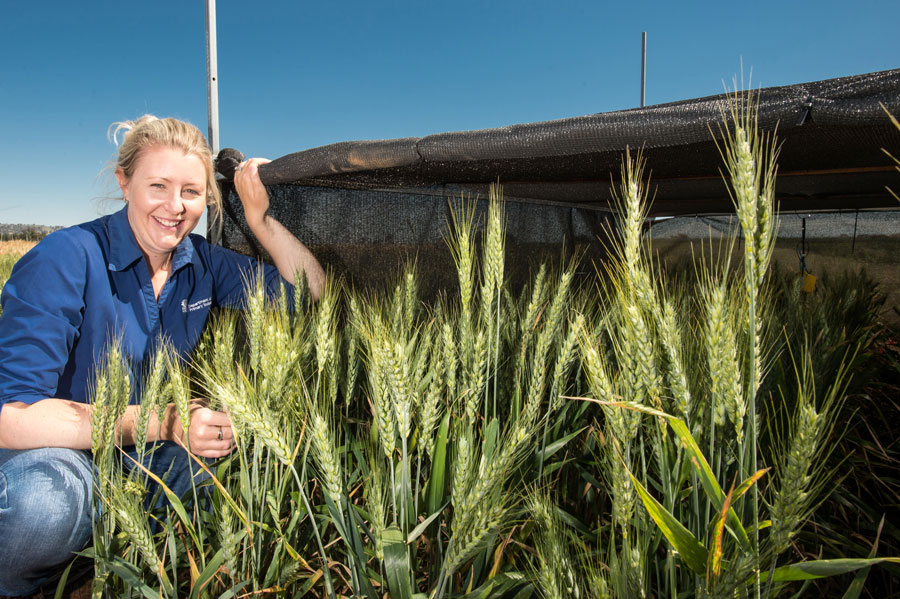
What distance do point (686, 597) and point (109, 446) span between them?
3.87 feet

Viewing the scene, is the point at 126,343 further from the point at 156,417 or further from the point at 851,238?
the point at 851,238

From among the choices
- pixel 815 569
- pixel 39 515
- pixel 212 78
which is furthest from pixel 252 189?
pixel 815 569

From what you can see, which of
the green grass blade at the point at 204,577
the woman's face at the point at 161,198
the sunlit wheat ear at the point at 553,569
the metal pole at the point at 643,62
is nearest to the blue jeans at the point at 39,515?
the green grass blade at the point at 204,577

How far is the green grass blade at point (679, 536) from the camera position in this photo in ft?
2.18

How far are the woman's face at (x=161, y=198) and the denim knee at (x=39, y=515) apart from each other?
2.47ft

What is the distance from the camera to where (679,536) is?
69 cm

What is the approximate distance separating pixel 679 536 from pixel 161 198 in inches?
71.2

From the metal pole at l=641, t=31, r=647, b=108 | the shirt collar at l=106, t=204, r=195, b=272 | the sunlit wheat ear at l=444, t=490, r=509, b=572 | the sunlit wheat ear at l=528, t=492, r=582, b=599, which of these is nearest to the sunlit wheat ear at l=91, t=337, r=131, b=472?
the shirt collar at l=106, t=204, r=195, b=272

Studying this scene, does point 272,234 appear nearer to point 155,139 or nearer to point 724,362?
point 155,139

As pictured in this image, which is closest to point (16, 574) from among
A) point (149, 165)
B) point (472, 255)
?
point (149, 165)

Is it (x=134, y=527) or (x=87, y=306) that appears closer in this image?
(x=134, y=527)

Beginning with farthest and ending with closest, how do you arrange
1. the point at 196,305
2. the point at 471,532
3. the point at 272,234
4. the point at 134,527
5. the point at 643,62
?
the point at 643,62, the point at 272,234, the point at 196,305, the point at 134,527, the point at 471,532

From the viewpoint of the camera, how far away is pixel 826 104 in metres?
0.98

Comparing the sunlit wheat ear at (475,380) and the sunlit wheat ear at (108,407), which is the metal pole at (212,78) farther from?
the sunlit wheat ear at (475,380)
